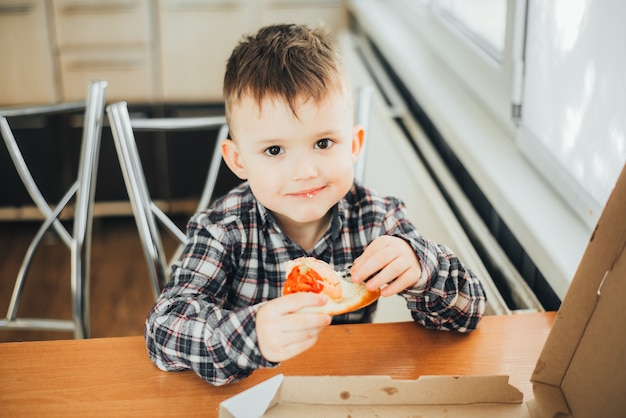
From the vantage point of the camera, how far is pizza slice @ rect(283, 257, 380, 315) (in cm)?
81

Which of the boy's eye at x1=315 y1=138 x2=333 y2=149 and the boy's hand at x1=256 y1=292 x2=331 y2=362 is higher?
the boy's eye at x1=315 y1=138 x2=333 y2=149

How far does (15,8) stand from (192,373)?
8.23 ft

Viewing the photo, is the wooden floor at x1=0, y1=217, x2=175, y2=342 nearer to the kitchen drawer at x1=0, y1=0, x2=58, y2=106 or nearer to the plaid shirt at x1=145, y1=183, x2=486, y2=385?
the kitchen drawer at x1=0, y1=0, x2=58, y2=106

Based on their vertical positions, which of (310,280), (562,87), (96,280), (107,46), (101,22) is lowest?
(96,280)

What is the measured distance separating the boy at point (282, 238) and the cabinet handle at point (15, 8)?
2167mm

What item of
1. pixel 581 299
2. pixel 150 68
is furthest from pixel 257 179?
pixel 150 68

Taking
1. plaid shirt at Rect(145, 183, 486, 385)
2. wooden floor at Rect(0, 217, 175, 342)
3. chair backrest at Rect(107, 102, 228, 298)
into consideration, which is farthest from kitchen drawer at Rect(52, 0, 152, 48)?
plaid shirt at Rect(145, 183, 486, 385)

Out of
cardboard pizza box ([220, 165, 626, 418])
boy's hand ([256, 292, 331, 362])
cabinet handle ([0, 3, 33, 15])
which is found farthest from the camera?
cabinet handle ([0, 3, 33, 15])

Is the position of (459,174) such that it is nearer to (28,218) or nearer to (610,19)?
(610,19)

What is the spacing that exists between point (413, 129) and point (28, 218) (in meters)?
2.08

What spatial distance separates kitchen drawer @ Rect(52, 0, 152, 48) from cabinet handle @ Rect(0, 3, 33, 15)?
104 mm

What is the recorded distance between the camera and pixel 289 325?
75 cm

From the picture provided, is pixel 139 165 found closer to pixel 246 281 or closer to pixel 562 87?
pixel 246 281

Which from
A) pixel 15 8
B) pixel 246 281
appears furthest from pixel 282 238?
pixel 15 8
